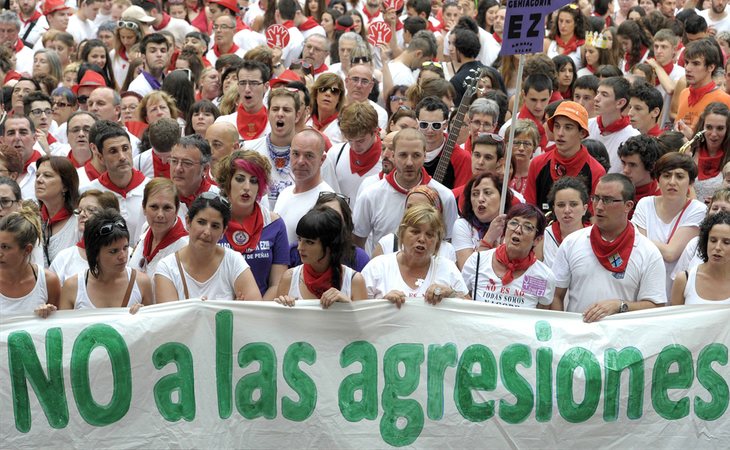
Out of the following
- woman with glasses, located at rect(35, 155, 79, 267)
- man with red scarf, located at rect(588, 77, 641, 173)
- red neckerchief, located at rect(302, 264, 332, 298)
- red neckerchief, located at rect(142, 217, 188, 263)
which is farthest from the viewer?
man with red scarf, located at rect(588, 77, 641, 173)

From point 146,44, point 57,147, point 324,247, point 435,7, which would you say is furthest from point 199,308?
point 435,7

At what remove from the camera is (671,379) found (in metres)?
6.96

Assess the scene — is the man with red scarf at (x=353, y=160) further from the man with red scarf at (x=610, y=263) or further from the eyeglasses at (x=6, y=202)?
the eyeglasses at (x=6, y=202)

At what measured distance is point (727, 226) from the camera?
281 inches

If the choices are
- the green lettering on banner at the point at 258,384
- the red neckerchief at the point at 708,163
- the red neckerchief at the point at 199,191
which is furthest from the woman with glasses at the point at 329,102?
the green lettering on banner at the point at 258,384

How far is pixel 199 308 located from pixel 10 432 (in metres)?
1.13

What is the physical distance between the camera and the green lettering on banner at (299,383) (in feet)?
22.8

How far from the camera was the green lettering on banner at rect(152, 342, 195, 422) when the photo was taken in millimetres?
6918

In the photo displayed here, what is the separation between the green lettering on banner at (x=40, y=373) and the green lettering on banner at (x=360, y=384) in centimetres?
142

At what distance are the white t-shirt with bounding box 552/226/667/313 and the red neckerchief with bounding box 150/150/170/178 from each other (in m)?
3.20

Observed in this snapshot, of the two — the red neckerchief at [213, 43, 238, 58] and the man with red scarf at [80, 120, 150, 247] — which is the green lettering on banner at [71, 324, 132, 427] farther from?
the red neckerchief at [213, 43, 238, 58]

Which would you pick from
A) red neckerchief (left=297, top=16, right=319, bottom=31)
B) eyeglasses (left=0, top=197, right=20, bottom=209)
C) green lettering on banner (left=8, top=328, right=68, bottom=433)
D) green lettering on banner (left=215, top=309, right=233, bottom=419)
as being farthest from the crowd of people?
red neckerchief (left=297, top=16, right=319, bottom=31)

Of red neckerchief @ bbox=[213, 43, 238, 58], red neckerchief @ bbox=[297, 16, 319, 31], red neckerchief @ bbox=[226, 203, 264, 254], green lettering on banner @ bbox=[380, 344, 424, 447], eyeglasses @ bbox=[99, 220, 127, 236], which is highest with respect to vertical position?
red neckerchief @ bbox=[297, 16, 319, 31]

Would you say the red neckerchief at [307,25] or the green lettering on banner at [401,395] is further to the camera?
the red neckerchief at [307,25]
